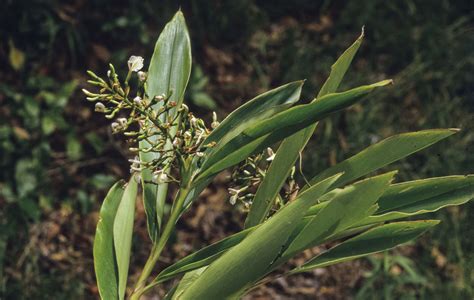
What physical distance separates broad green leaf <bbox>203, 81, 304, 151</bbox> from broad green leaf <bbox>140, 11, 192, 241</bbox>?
0.09 meters

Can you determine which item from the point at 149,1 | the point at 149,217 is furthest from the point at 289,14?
the point at 149,217

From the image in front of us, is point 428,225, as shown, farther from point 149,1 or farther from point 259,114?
point 149,1

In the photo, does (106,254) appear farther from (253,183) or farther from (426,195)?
(426,195)

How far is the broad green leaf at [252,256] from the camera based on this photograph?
32.7 inches

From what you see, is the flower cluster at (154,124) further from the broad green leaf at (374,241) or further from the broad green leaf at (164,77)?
the broad green leaf at (374,241)

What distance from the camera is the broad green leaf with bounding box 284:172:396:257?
833mm

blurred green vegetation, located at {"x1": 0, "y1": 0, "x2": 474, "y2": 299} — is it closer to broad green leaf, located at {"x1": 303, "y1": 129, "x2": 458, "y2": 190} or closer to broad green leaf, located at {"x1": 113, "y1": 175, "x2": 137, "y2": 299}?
broad green leaf, located at {"x1": 113, "y1": 175, "x2": 137, "y2": 299}

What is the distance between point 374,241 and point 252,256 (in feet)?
0.58

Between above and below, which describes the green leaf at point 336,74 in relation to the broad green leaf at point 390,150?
above

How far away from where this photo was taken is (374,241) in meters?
0.95

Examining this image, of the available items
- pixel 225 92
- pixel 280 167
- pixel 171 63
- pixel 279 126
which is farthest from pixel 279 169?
pixel 225 92

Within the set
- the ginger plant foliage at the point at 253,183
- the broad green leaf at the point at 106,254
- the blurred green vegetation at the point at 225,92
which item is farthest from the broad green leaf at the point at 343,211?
the blurred green vegetation at the point at 225,92

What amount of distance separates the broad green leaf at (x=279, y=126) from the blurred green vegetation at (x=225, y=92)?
1.49m

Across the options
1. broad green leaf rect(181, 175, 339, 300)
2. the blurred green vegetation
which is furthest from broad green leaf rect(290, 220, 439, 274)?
the blurred green vegetation
